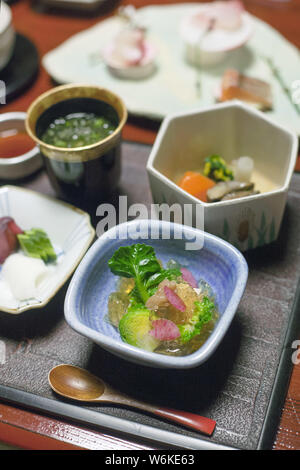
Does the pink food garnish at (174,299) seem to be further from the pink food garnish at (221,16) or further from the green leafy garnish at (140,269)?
the pink food garnish at (221,16)

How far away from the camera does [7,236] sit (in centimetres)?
135

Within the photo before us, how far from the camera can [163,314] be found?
1084 millimetres

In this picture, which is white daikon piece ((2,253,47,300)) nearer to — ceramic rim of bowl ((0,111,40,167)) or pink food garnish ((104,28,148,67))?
ceramic rim of bowl ((0,111,40,167))

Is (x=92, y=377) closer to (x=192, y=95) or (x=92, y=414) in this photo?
(x=92, y=414)

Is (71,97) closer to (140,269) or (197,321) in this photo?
(140,269)

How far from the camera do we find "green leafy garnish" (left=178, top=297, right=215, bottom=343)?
1.05 metres

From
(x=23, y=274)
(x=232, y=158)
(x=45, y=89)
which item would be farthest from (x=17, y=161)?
(x=232, y=158)

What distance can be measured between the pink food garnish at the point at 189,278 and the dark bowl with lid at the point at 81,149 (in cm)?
42

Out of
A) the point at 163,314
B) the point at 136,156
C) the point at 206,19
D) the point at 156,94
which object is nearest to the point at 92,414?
the point at 163,314

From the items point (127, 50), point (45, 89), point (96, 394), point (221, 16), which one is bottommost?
point (96, 394)

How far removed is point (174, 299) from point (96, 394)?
0.90 feet

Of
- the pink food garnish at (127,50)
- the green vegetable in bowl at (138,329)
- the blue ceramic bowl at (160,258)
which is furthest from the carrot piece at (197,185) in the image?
the pink food garnish at (127,50)

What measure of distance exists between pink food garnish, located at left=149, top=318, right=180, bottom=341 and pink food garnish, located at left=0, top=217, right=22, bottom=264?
0.53 m

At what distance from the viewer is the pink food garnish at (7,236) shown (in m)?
1.34
